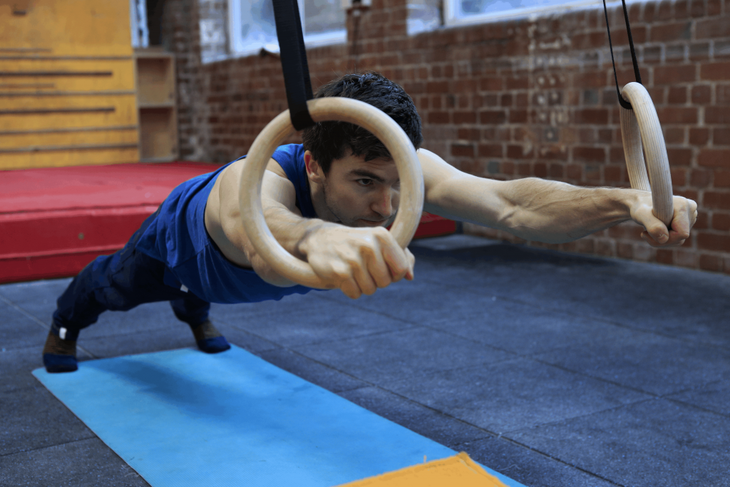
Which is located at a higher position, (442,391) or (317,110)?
(317,110)

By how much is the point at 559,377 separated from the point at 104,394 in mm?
1532

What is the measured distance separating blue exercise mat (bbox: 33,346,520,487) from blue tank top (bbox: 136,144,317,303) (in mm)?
410

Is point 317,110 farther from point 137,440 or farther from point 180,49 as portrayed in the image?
point 180,49

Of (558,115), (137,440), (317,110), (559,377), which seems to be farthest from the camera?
(558,115)

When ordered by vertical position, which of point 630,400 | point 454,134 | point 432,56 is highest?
point 432,56

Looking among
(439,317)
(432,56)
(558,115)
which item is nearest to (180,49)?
(432,56)

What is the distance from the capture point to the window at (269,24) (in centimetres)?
649

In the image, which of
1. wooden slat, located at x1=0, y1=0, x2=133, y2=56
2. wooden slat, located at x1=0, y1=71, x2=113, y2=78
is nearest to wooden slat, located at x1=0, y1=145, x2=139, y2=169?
wooden slat, located at x1=0, y1=71, x2=113, y2=78

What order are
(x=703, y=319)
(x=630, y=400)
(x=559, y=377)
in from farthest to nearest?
(x=703, y=319)
(x=559, y=377)
(x=630, y=400)

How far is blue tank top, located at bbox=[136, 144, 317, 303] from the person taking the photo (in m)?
1.70

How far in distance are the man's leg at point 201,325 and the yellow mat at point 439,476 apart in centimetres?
123

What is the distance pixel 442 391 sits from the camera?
232cm

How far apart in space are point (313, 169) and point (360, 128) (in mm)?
219

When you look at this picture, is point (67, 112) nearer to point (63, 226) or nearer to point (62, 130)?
point (62, 130)
